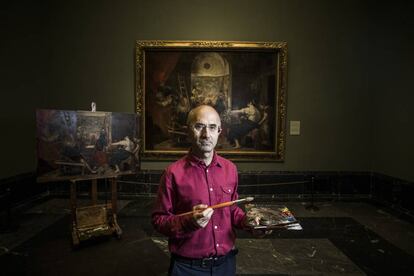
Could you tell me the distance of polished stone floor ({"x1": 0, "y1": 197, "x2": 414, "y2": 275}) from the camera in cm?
257

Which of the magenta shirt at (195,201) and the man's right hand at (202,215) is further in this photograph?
the magenta shirt at (195,201)

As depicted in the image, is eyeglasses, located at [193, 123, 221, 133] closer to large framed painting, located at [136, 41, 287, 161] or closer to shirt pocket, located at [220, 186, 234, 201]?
shirt pocket, located at [220, 186, 234, 201]

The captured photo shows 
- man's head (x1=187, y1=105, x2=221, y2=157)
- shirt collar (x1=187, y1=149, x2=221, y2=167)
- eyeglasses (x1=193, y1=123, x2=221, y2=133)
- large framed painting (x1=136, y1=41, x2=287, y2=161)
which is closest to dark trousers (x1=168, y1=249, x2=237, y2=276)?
shirt collar (x1=187, y1=149, x2=221, y2=167)

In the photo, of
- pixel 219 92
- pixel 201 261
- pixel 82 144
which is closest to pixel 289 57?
pixel 219 92

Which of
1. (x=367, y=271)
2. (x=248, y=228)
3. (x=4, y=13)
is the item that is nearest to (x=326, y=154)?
(x=367, y=271)

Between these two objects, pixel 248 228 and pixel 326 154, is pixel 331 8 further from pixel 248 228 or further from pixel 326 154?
pixel 248 228

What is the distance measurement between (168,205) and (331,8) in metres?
Answer: 4.83

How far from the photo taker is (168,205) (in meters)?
1.56

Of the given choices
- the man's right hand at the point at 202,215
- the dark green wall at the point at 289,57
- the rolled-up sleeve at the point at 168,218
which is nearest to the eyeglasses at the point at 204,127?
the rolled-up sleeve at the point at 168,218

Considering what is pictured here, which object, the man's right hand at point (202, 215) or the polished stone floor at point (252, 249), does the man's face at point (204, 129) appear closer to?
the man's right hand at point (202, 215)

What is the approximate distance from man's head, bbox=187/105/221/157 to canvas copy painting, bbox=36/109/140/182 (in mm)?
2353

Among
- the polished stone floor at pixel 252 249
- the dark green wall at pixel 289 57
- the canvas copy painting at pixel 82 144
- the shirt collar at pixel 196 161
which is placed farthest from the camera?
the dark green wall at pixel 289 57

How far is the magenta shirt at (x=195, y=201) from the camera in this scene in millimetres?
1566

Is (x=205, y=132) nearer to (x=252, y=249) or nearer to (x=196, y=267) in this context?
(x=196, y=267)
